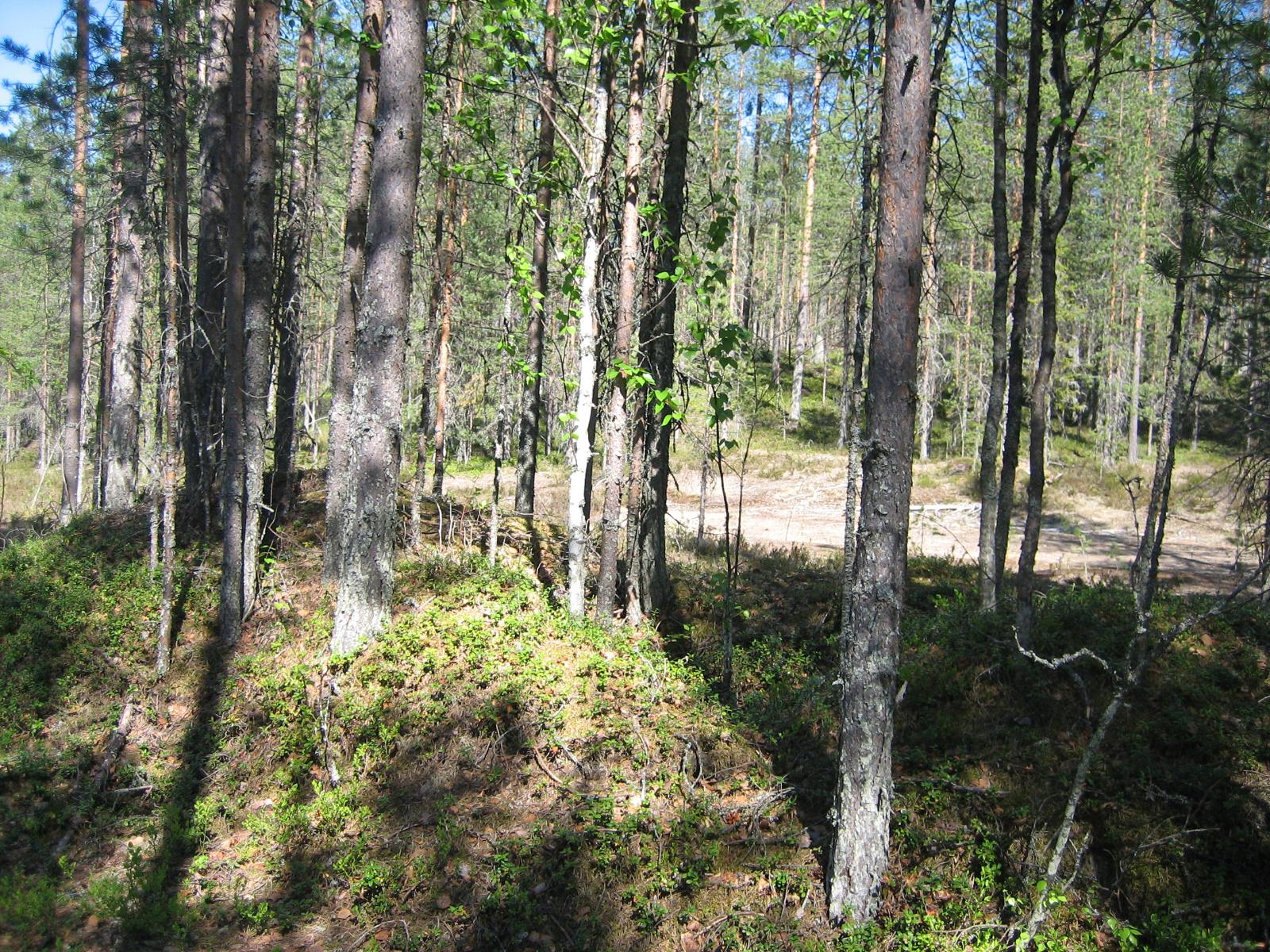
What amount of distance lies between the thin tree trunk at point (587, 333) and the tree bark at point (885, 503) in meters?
3.67

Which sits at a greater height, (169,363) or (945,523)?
(169,363)

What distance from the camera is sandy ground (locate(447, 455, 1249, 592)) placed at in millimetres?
13656

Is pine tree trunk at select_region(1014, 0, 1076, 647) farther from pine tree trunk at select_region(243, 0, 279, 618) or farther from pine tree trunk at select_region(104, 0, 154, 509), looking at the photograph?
pine tree trunk at select_region(104, 0, 154, 509)

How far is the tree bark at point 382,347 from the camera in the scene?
291 inches

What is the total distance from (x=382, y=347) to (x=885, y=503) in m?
5.12

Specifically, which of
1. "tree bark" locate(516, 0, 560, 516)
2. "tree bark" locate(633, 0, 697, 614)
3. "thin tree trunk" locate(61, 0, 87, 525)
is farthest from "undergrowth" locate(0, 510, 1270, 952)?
"thin tree trunk" locate(61, 0, 87, 525)

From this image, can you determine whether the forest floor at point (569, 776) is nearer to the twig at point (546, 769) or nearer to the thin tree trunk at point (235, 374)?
the twig at point (546, 769)

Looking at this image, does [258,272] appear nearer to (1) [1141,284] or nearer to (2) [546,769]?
(2) [546,769]

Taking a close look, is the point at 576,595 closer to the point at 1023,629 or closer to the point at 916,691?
the point at 916,691

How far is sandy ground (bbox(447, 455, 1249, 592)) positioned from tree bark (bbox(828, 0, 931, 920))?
610 cm

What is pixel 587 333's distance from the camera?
790cm

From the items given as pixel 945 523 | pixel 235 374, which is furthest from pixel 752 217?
pixel 235 374

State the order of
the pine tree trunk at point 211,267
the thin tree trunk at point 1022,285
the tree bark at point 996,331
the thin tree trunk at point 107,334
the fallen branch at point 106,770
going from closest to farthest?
the fallen branch at point 106,770
the thin tree trunk at point 1022,285
the tree bark at point 996,331
the pine tree trunk at point 211,267
the thin tree trunk at point 107,334

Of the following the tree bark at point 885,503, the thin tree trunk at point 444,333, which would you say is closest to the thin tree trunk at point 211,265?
the thin tree trunk at point 444,333
